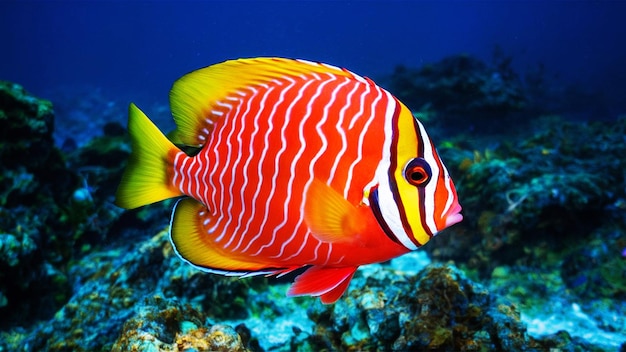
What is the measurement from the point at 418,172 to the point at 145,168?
90cm

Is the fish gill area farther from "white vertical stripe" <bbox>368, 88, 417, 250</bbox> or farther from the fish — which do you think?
"white vertical stripe" <bbox>368, 88, 417, 250</bbox>

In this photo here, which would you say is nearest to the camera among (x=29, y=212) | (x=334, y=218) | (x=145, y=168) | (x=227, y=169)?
(x=334, y=218)

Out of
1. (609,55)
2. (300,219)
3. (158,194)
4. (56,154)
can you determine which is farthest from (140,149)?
(609,55)

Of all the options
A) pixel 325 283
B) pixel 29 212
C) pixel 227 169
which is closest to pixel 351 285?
pixel 325 283

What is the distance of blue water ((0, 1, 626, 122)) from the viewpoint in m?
59.5

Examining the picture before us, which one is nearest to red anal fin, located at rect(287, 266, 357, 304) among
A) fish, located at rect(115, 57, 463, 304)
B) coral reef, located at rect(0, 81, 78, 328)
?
fish, located at rect(115, 57, 463, 304)

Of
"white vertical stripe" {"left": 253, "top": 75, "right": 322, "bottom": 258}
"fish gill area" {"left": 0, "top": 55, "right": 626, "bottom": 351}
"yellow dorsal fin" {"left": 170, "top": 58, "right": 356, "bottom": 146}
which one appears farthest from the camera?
"fish gill area" {"left": 0, "top": 55, "right": 626, "bottom": 351}

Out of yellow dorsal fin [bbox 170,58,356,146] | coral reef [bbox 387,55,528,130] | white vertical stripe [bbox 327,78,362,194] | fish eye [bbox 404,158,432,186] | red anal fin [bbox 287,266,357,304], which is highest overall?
coral reef [bbox 387,55,528,130]

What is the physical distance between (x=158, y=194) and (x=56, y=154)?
3937mm

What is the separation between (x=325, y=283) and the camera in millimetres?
1073

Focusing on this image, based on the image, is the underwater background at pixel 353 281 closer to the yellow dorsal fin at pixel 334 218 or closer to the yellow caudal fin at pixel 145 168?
the yellow caudal fin at pixel 145 168

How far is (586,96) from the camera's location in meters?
19.0

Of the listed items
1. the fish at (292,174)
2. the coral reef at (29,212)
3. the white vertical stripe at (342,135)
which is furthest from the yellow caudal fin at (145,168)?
the coral reef at (29,212)

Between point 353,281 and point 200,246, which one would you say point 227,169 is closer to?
point 200,246
